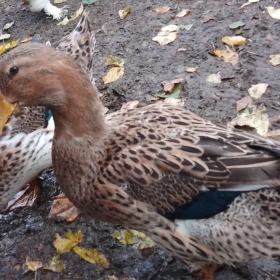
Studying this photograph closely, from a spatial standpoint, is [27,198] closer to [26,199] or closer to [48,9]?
[26,199]

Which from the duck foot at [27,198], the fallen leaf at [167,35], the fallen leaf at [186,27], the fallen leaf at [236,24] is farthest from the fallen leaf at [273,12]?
the duck foot at [27,198]

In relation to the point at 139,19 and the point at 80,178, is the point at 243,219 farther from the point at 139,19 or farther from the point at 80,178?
the point at 139,19

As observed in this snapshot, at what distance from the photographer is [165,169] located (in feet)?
9.14

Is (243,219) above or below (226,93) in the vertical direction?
above

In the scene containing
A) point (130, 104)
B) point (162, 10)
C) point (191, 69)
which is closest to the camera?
point (130, 104)

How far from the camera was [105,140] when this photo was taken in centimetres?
299

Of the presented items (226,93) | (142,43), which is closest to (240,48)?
(226,93)

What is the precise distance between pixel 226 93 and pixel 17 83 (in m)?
2.04

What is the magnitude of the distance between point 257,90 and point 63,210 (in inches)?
65.0

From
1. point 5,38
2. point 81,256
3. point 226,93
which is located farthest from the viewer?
point 5,38

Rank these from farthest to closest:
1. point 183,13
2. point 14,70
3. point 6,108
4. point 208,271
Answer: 1. point 183,13
2. point 208,271
3. point 6,108
4. point 14,70

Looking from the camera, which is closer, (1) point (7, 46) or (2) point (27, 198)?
(2) point (27, 198)

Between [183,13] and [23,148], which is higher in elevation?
[23,148]

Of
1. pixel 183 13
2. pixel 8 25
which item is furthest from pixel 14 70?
pixel 8 25
